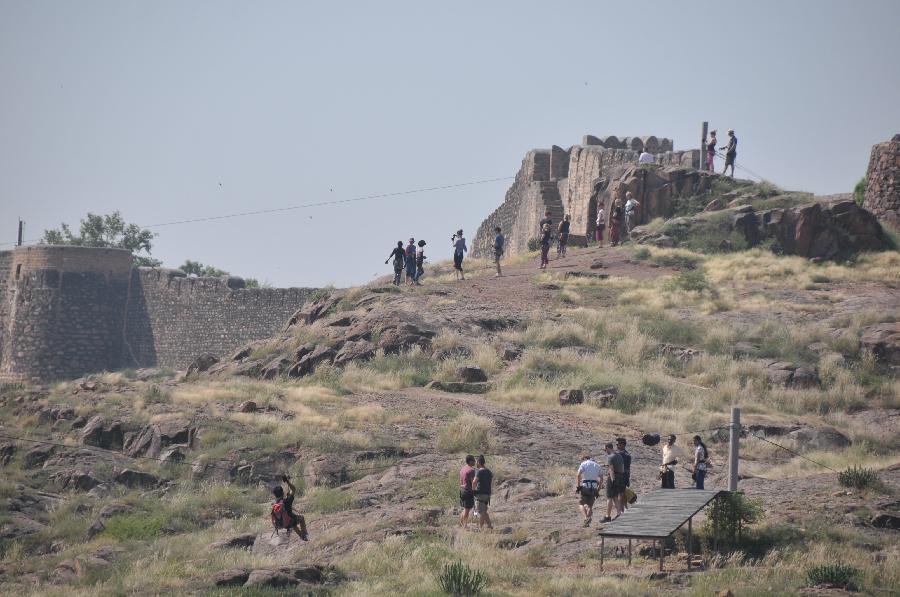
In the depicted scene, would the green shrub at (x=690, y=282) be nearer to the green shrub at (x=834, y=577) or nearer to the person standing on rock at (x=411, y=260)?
the person standing on rock at (x=411, y=260)

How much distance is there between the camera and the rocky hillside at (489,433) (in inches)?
622

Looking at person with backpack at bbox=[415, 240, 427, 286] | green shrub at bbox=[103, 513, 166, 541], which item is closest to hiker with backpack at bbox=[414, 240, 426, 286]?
person with backpack at bbox=[415, 240, 427, 286]

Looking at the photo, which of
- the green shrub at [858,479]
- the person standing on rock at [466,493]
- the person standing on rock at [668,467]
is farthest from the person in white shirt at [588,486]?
the green shrub at [858,479]

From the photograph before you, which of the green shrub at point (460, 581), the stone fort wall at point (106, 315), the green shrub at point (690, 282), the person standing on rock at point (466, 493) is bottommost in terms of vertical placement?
the green shrub at point (460, 581)

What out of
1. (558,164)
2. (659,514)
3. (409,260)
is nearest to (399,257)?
(409,260)

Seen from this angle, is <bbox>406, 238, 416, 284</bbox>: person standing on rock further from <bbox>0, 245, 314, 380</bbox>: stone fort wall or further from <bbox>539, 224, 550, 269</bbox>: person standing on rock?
<bbox>0, 245, 314, 380</bbox>: stone fort wall

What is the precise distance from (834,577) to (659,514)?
2.22 metres

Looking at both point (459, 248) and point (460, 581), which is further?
point (459, 248)

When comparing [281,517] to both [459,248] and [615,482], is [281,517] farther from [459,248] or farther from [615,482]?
[459,248]

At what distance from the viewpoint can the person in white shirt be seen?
17484 mm

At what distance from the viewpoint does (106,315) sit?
145ft

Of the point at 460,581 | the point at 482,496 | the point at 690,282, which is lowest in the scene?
the point at 460,581

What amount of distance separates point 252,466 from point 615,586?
8.80 m

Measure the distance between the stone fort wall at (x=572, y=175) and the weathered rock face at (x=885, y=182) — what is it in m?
5.30
